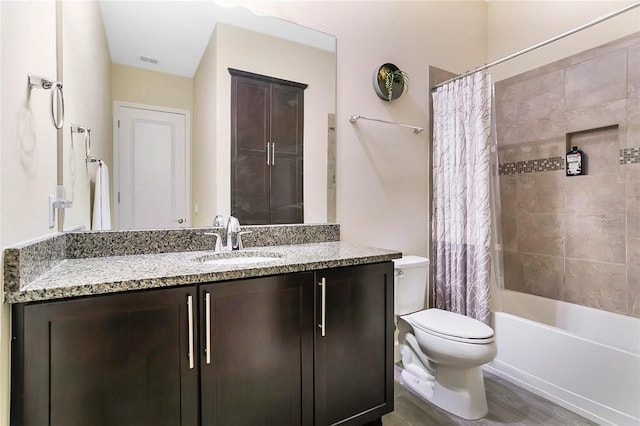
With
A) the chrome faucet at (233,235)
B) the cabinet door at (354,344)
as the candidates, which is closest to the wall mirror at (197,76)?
the chrome faucet at (233,235)

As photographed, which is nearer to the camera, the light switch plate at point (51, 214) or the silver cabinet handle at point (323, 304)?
the light switch plate at point (51, 214)

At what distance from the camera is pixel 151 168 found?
153cm

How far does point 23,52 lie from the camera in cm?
90

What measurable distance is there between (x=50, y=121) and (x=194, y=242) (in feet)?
2.48

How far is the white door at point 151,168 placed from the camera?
1.48 metres

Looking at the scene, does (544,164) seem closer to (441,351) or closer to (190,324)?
(441,351)

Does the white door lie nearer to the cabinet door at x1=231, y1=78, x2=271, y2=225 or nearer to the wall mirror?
the wall mirror

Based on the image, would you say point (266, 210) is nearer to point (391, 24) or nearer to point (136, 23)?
point (136, 23)

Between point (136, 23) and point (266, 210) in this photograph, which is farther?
point (266, 210)

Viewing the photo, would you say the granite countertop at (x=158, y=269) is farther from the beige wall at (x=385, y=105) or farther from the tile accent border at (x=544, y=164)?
the tile accent border at (x=544, y=164)

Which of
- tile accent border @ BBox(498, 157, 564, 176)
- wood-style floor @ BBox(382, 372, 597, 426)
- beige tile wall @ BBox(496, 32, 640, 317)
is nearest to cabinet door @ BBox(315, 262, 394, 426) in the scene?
wood-style floor @ BBox(382, 372, 597, 426)

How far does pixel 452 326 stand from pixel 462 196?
3.01ft

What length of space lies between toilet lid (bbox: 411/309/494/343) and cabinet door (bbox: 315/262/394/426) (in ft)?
1.14

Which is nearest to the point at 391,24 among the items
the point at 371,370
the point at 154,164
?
the point at 154,164
